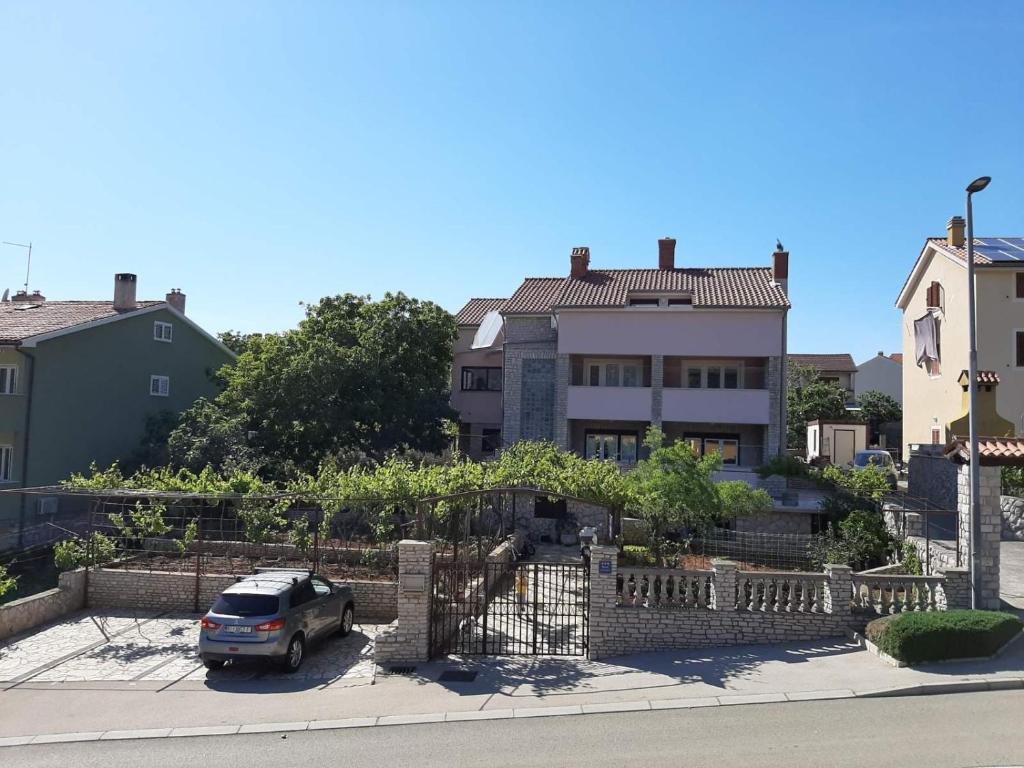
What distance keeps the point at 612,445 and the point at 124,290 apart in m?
22.5

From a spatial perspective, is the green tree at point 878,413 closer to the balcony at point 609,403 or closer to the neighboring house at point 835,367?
the neighboring house at point 835,367

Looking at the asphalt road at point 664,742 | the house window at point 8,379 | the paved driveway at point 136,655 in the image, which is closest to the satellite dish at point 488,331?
the house window at point 8,379

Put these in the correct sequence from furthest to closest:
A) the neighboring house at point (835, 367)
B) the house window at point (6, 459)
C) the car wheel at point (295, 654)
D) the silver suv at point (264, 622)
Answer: the neighboring house at point (835, 367) → the house window at point (6, 459) → the car wheel at point (295, 654) → the silver suv at point (264, 622)

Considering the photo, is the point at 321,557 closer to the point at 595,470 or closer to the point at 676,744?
the point at 595,470

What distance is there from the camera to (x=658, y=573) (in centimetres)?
1293

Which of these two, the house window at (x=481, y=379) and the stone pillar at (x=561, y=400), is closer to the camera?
the stone pillar at (x=561, y=400)

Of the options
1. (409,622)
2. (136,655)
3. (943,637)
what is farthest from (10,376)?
(943,637)

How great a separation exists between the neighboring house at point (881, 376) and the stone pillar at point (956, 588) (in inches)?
2453

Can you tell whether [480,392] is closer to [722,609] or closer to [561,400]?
[561,400]

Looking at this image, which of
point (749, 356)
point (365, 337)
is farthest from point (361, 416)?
point (749, 356)

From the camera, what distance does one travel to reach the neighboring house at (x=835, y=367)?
68.5 meters

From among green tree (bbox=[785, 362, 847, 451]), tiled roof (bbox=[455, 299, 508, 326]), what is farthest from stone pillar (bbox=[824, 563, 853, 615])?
green tree (bbox=[785, 362, 847, 451])

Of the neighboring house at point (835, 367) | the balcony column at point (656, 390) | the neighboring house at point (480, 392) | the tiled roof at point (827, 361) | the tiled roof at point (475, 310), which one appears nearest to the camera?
the balcony column at point (656, 390)

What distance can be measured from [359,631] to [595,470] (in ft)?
26.2
